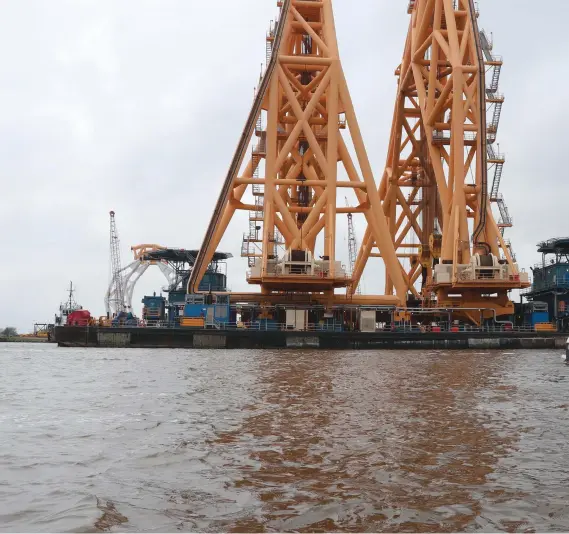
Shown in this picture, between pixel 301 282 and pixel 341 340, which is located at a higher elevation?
pixel 301 282

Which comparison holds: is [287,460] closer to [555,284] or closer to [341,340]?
[341,340]

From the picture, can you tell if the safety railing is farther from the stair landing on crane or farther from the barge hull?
the stair landing on crane

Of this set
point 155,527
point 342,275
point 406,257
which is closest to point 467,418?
point 155,527

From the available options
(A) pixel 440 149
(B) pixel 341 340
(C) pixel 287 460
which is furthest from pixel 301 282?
(C) pixel 287 460

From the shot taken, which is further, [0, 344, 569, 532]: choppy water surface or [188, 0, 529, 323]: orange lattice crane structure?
[188, 0, 529, 323]: orange lattice crane structure

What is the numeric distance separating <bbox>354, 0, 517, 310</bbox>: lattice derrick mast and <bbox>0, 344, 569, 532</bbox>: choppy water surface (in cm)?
3773

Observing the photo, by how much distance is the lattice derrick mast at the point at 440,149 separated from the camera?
172ft

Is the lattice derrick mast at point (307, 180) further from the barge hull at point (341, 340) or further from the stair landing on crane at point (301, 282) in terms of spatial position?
the barge hull at point (341, 340)

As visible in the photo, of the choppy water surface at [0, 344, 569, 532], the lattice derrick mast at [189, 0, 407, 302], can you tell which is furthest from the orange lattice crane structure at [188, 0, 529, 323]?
the choppy water surface at [0, 344, 569, 532]

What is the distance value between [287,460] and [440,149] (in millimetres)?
54186

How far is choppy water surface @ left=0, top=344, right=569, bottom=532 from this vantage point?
636 cm

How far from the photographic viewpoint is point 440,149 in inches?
2338

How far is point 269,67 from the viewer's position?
5228cm

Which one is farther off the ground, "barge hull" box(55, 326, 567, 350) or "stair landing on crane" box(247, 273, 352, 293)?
"stair landing on crane" box(247, 273, 352, 293)
